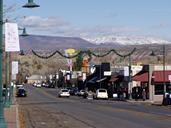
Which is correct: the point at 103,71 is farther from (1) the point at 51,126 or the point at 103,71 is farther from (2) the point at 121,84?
(1) the point at 51,126

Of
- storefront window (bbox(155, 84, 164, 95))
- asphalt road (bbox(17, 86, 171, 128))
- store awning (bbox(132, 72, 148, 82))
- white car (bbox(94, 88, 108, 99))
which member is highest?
store awning (bbox(132, 72, 148, 82))

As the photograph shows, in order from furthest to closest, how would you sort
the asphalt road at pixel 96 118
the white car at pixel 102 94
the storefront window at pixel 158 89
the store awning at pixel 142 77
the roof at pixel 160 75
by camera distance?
1. the white car at pixel 102 94
2. the store awning at pixel 142 77
3. the storefront window at pixel 158 89
4. the roof at pixel 160 75
5. the asphalt road at pixel 96 118

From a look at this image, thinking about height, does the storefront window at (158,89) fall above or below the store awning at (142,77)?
below

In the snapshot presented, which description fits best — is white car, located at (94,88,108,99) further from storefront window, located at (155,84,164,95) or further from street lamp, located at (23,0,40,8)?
street lamp, located at (23,0,40,8)

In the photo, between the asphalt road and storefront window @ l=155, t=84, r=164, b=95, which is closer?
the asphalt road

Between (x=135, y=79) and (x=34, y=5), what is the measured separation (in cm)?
7371

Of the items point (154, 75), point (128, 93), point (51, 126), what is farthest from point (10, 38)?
point (128, 93)

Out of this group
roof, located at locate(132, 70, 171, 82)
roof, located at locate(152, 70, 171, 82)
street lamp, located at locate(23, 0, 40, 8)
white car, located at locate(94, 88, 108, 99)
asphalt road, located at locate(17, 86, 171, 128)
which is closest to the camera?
street lamp, located at locate(23, 0, 40, 8)

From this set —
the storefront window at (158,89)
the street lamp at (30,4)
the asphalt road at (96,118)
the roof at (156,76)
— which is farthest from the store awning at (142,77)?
the street lamp at (30,4)

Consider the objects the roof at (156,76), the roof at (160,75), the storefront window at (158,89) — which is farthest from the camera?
the storefront window at (158,89)

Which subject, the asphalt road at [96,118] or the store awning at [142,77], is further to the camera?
the store awning at [142,77]

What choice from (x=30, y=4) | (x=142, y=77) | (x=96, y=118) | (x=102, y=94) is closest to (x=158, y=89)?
(x=142, y=77)

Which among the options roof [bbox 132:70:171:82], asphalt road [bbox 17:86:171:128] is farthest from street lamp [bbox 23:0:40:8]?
roof [bbox 132:70:171:82]

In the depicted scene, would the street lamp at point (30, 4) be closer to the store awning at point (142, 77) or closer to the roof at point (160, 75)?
the roof at point (160, 75)
